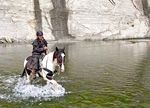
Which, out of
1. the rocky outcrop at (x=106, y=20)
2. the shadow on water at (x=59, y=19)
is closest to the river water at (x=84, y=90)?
the shadow on water at (x=59, y=19)

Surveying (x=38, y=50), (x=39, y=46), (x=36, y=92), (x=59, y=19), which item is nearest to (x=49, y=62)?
(x=36, y=92)

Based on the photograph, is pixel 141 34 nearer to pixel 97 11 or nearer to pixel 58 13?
pixel 97 11

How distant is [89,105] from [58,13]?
5014 cm

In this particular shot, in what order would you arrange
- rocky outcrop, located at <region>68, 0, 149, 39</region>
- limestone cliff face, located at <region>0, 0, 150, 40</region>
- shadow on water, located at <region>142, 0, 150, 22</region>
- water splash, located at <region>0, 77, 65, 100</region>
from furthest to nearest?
shadow on water, located at <region>142, 0, 150, 22</region>
rocky outcrop, located at <region>68, 0, 149, 39</region>
limestone cliff face, located at <region>0, 0, 150, 40</region>
water splash, located at <region>0, 77, 65, 100</region>

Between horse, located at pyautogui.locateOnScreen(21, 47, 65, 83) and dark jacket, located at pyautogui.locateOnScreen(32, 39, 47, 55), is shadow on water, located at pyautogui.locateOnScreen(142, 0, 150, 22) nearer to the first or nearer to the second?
dark jacket, located at pyautogui.locateOnScreen(32, 39, 47, 55)

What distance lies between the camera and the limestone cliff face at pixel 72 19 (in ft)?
194

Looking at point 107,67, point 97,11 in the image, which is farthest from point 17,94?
point 97,11

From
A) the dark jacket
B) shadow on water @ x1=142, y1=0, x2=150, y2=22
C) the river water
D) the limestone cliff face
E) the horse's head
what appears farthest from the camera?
shadow on water @ x1=142, y1=0, x2=150, y2=22

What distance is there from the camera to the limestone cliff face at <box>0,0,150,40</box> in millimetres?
59125

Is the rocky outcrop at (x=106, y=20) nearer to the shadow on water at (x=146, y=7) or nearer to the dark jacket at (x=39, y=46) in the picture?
the shadow on water at (x=146, y=7)

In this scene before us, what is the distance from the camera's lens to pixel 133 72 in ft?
79.6

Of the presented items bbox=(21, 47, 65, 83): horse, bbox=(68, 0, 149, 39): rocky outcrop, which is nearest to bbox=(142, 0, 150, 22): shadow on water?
bbox=(68, 0, 149, 39): rocky outcrop

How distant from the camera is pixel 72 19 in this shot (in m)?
63.2

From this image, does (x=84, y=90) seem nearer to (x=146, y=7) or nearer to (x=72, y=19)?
(x=72, y=19)
